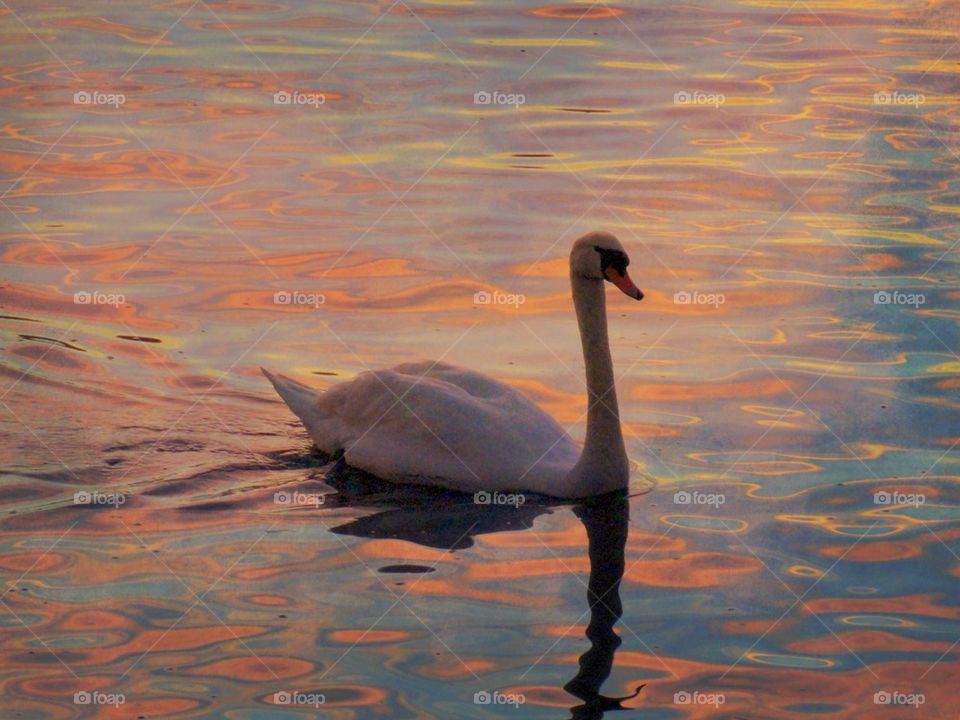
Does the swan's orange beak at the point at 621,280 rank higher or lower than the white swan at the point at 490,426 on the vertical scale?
higher

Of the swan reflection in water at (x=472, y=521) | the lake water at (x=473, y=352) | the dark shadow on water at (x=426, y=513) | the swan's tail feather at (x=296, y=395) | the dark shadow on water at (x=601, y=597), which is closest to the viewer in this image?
the dark shadow on water at (x=601, y=597)

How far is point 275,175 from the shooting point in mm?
17703

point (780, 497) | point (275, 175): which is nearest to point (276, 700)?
point (780, 497)

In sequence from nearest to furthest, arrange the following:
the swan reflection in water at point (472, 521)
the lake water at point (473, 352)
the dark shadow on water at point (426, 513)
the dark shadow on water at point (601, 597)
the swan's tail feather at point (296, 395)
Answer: the dark shadow on water at point (601, 597), the lake water at point (473, 352), the swan reflection in water at point (472, 521), the dark shadow on water at point (426, 513), the swan's tail feather at point (296, 395)

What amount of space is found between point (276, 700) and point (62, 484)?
343 cm

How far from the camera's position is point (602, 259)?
11391 mm

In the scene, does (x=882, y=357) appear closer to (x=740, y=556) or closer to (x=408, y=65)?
(x=740, y=556)

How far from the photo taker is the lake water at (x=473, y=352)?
909 cm

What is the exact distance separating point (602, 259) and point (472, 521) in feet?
5.89

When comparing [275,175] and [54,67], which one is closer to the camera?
[275,175]

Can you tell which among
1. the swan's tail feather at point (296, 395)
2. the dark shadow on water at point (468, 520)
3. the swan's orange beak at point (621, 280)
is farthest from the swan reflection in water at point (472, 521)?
the swan's orange beak at point (621, 280)

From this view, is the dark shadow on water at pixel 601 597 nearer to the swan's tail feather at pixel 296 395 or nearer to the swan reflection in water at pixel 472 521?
the swan reflection in water at pixel 472 521

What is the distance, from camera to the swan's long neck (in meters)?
11.2

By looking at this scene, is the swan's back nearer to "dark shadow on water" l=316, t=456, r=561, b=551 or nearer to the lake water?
"dark shadow on water" l=316, t=456, r=561, b=551
